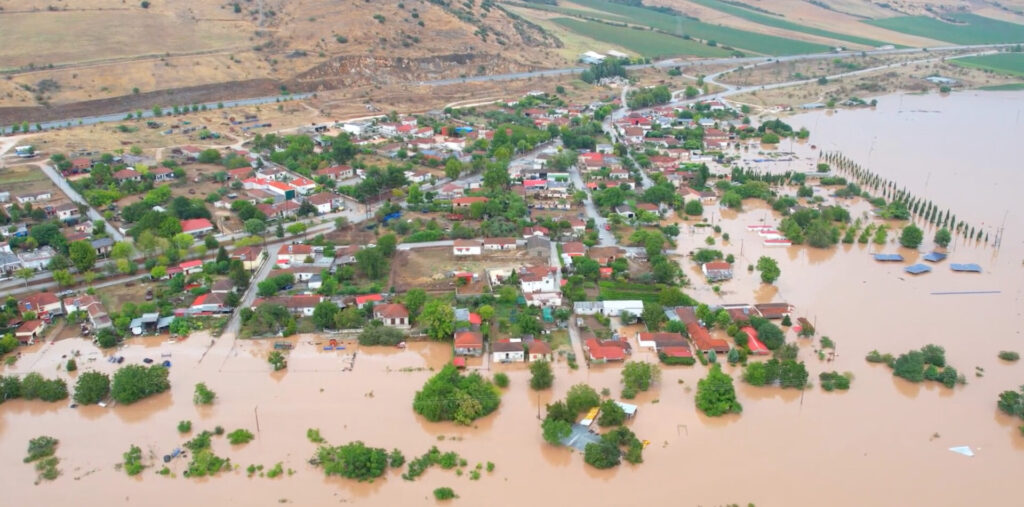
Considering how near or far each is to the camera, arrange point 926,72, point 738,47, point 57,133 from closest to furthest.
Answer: point 57,133 → point 926,72 → point 738,47

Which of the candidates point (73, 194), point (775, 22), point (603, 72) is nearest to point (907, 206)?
point (603, 72)

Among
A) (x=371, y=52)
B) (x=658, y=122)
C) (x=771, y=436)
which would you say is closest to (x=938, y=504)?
(x=771, y=436)

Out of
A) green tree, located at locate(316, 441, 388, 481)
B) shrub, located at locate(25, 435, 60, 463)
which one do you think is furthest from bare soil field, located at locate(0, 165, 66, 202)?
green tree, located at locate(316, 441, 388, 481)

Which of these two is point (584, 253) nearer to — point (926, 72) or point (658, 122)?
point (658, 122)

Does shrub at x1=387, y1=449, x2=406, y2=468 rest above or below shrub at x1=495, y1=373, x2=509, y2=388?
below

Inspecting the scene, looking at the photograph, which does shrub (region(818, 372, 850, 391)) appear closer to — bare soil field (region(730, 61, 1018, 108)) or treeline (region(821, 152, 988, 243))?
treeline (region(821, 152, 988, 243))

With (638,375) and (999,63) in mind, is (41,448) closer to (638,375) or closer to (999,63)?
(638,375)
